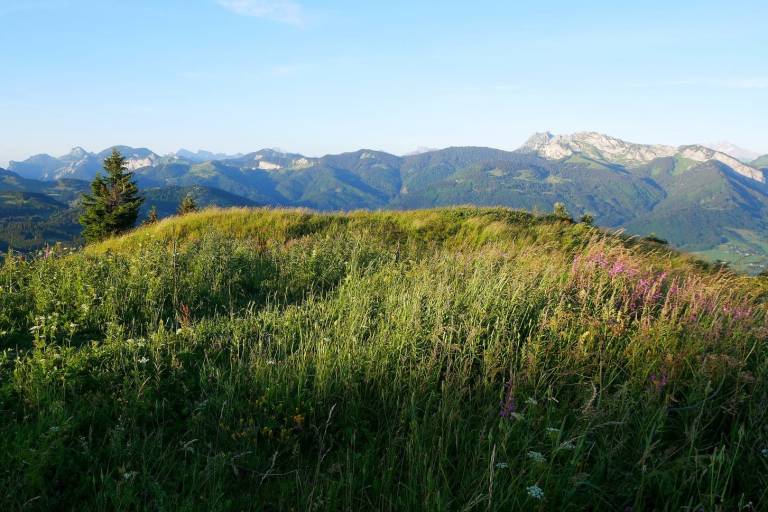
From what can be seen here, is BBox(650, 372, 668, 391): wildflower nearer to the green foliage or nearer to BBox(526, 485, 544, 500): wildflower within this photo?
BBox(526, 485, 544, 500): wildflower

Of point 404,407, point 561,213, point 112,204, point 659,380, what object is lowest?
point 404,407

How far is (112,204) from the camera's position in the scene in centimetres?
5212

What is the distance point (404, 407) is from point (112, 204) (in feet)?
192

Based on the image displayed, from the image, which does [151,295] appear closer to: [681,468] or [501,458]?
[501,458]

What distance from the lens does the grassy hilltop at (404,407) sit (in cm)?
298

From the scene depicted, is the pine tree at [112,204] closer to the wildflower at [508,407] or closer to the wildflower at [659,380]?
the wildflower at [508,407]

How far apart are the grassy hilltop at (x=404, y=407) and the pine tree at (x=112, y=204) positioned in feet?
161

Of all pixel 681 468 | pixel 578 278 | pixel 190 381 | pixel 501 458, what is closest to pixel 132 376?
pixel 190 381

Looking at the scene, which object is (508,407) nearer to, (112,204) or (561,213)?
(561,213)

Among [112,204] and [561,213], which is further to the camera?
[112,204]

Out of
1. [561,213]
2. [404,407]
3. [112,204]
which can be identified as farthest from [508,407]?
[112,204]

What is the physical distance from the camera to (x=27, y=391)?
4031 millimetres

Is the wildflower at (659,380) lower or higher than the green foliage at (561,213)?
Answer: lower

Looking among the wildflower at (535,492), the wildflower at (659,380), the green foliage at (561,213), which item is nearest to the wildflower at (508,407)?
the wildflower at (535,492)
